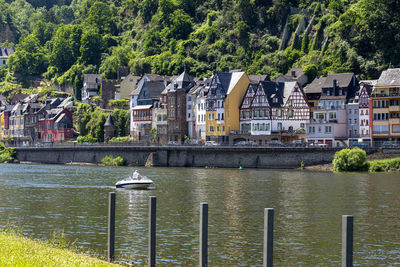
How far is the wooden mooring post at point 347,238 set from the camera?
72.0 ft

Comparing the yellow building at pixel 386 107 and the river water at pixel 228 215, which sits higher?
the yellow building at pixel 386 107

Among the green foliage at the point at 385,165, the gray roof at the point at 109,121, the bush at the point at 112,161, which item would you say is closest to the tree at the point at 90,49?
the gray roof at the point at 109,121

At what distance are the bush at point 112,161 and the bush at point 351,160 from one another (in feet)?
135

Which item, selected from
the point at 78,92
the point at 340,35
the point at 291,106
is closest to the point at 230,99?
the point at 291,106

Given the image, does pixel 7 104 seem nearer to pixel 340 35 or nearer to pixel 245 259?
pixel 340 35

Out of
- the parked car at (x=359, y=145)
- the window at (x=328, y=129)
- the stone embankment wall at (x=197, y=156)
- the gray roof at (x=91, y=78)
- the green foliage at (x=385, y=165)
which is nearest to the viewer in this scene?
the green foliage at (x=385, y=165)

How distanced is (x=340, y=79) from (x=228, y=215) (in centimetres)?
7073

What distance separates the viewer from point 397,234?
137 feet

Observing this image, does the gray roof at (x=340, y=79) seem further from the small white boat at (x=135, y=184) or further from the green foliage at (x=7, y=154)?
the green foliage at (x=7, y=154)

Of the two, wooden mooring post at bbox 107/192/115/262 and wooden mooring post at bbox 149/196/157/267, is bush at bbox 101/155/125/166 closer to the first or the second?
wooden mooring post at bbox 107/192/115/262

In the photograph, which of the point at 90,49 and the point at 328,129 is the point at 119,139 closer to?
the point at 328,129

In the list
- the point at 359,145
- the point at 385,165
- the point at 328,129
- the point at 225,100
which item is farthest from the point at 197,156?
the point at 385,165

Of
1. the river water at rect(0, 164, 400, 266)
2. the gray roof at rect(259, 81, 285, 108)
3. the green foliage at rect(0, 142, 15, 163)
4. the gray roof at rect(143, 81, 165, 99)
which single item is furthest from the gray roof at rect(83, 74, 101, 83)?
the river water at rect(0, 164, 400, 266)

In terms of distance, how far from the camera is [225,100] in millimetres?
127188
